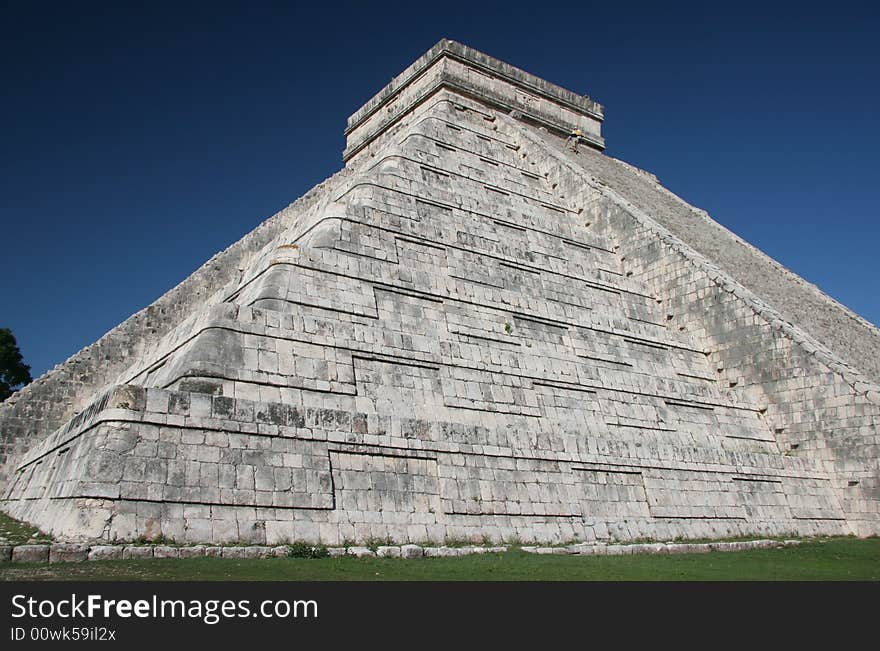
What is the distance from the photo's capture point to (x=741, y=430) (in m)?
14.7

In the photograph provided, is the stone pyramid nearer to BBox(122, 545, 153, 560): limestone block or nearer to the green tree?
BBox(122, 545, 153, 560): limestone block

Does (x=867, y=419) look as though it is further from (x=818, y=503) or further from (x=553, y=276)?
(x=553, y=276)

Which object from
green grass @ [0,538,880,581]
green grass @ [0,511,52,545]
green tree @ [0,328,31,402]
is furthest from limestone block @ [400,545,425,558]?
green tree @ [0,328,31,402]

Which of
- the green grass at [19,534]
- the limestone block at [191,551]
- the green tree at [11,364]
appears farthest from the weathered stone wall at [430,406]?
the green tree at [11,364]

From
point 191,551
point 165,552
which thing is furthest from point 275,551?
point 165,552

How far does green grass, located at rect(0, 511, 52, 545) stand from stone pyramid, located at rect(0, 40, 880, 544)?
0.18m

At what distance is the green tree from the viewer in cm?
2178

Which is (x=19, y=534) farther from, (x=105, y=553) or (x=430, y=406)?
(x=430, y=406)

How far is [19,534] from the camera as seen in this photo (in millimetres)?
8250

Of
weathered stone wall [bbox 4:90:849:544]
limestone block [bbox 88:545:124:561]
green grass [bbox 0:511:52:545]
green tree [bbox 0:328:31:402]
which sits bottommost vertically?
limestone block [bbox 88:545:124:561]

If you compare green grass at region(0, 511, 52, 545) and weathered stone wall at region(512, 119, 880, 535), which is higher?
weathered stone wall at region(512, 119, 880, 535)

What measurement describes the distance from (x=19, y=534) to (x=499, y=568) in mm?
5113
